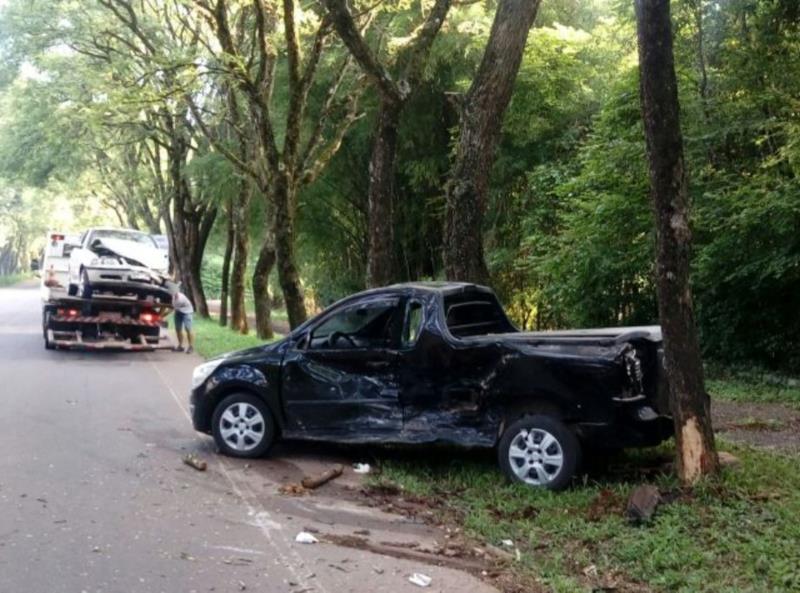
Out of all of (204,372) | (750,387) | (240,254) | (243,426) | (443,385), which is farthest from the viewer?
(240,254)

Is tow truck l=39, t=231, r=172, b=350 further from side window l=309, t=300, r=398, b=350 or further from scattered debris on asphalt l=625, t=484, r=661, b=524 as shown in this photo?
scattered debris on asphalt l=625, t=484, r=661, b=524

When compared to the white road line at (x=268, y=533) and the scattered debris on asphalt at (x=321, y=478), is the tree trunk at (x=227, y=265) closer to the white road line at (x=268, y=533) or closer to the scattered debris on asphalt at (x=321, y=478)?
the white road line at (x=268, y=533)

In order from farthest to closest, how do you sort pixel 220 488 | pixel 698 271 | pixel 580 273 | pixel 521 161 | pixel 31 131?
pixel 31 131, pixel 521 161, pixel 580 273, pixel 698 271, pixel 220 488

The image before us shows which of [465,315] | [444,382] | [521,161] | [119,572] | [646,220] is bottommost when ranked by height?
[119,572]

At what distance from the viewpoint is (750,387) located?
13.1 m

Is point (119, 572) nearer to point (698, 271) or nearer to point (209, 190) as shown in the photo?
point (698, 271)

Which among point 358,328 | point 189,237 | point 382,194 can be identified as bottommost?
point 358,328

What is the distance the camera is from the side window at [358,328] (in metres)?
8.42

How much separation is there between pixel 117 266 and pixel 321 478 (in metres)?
12.4

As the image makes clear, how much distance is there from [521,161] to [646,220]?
5169 millimetres

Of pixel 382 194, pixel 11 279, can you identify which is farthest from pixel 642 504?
pixel 11 279

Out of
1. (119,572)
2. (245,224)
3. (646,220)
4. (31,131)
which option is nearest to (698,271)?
(646,220)

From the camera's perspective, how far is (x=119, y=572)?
17.8 ft

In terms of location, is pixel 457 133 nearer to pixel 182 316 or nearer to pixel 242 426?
pixel 182 316
